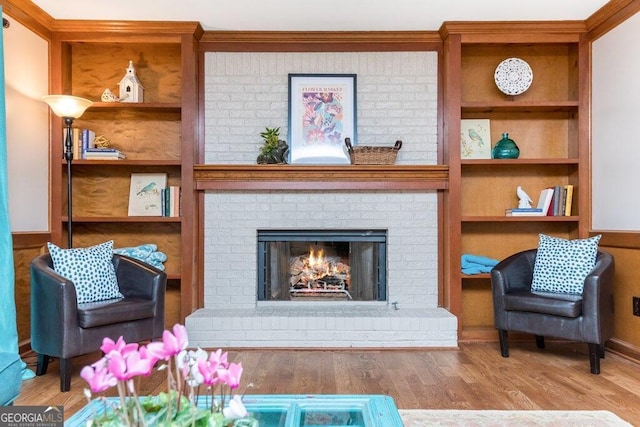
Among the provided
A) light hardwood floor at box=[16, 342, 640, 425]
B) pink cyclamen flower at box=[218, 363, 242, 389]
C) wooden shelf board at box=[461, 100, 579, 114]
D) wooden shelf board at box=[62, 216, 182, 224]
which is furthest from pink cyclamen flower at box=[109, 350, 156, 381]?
wooden shelf board at box=[461, 100, 579, 114]

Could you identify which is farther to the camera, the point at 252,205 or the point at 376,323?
the point at 252,205

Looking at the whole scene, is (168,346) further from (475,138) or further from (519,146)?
(519,146)

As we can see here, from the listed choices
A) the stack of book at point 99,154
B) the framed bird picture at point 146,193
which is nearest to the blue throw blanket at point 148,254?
the framed bird picture at point 146,193

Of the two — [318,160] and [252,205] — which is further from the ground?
[318,160]

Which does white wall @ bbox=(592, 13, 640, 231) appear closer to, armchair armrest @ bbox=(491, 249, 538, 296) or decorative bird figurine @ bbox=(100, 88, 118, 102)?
armchair armrest @ bbox=(491, 249, 538, 296)

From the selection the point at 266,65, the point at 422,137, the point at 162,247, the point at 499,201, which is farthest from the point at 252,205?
the point at 499,201

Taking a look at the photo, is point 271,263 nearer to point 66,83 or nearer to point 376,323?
point 376,323

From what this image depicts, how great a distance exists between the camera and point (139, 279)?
3115 mm

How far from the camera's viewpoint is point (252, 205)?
3902 mm

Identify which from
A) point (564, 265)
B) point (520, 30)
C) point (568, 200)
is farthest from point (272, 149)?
point (568, 200)

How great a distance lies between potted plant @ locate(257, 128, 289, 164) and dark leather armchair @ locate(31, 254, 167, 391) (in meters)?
1.26

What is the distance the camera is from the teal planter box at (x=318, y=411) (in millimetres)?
1363

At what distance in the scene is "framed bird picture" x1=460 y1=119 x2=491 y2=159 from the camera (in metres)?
3.92

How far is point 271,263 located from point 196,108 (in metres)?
1.43
